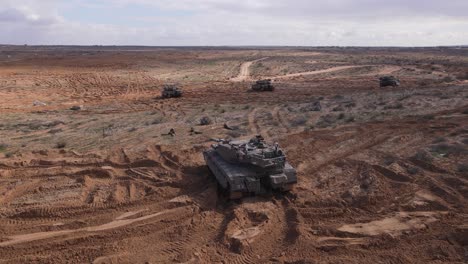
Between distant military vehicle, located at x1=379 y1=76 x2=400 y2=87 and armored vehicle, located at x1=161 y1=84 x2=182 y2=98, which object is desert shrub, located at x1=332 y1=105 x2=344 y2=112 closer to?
distant military vehicle, located at x1=379 y1=76 x2=400 y2=87

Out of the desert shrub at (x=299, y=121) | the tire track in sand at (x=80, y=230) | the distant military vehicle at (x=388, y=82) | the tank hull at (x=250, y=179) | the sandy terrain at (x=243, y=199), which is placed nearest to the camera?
the sandy terrain at (x=243, y=199)

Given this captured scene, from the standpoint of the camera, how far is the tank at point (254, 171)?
1129 centimetres

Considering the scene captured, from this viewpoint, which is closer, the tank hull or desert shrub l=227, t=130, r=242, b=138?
the tank hull

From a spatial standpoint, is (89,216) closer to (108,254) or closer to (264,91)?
(108,254)

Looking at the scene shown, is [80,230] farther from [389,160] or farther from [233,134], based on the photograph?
[233,134]

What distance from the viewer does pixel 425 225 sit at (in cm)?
956

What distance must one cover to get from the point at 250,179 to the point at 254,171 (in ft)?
1.44

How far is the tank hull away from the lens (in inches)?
441

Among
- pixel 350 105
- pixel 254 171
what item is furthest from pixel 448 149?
pixel 350 105

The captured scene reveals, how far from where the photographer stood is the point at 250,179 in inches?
447

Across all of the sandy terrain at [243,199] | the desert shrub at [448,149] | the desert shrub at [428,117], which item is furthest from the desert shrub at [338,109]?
the desert shrub at [448,149]

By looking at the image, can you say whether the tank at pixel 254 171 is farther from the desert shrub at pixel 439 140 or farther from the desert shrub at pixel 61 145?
the desert shrub at pixel 61 145

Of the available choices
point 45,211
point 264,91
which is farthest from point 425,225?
point 264,91

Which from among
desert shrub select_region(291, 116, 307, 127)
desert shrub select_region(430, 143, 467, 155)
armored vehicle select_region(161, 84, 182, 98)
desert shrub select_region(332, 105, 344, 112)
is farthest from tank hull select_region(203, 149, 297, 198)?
armored vehicle select_region(161, 84, 182, 98)
